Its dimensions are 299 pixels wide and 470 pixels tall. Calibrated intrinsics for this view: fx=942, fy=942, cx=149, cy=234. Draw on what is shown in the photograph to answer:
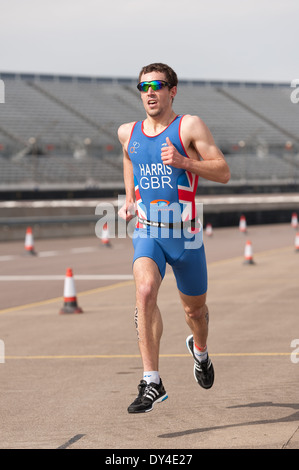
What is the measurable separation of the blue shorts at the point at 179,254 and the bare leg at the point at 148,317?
0.13 m

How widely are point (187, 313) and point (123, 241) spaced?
21104mm

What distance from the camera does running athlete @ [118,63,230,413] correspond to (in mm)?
6309

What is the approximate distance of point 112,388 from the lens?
749 cm

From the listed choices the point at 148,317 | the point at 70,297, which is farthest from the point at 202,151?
the point at 70,297

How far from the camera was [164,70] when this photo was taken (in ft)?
21.8

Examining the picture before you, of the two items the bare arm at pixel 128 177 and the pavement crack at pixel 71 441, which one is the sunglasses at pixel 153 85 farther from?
the pavement crack at pixel 71 441

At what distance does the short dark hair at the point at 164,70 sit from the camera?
6.64m

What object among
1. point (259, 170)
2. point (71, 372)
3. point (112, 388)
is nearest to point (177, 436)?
point (112, 388)

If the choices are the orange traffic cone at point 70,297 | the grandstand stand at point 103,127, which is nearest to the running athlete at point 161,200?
the orange traffic cone at point 70,297

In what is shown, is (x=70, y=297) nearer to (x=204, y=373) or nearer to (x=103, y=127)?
(x=204, y=373)

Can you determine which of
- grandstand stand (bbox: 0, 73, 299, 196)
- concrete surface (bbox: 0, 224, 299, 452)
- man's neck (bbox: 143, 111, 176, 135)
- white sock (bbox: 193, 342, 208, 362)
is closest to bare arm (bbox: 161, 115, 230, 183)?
man's neck (bbox: 143, 111, 176, 135)

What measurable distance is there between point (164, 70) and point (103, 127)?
56479mm

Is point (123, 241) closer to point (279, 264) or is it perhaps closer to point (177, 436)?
point (279, 264)

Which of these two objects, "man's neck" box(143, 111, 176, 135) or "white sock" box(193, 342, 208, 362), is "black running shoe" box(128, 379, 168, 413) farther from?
"man's neck" box(143, 111, 176, 135)
